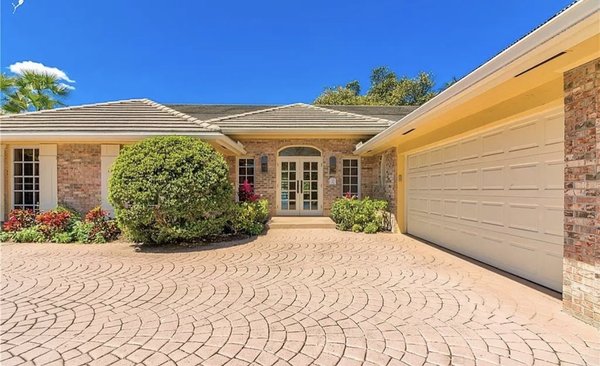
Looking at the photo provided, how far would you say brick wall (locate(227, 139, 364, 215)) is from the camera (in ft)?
37.3

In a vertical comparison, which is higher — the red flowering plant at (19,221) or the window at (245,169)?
the window at (245,169)

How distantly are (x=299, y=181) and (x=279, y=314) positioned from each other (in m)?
8.25

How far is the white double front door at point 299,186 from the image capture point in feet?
37.6

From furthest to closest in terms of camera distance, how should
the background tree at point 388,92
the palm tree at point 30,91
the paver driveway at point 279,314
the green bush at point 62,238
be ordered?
the background tree at point 388,92, the palm tree at point 30,91, the green bush at point 62,238, the paver driveway at point 279,314

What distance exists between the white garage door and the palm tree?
16.1 meters

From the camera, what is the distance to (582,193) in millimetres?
3123

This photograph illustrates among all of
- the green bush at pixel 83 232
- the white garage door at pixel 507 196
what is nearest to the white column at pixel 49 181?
the green bush at pixel 83 232

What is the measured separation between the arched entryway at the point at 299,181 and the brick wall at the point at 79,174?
585cm

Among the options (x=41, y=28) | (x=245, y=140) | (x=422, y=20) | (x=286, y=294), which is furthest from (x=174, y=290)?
(x=422, y=20)

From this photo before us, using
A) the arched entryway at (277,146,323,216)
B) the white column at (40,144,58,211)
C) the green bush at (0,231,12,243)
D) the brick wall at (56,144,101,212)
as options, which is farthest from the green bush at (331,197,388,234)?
the green bush at (0,231,12,243)

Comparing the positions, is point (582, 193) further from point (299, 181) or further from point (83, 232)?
point (83, 232)

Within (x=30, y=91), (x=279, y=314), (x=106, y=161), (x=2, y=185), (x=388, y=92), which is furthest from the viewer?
(x=388, y=92)

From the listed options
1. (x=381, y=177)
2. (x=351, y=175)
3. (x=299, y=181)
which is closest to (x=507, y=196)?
(x=381, y=177)

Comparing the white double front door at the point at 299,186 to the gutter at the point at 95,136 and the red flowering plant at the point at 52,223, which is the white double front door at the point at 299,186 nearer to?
the gutter at the point at 95,136
